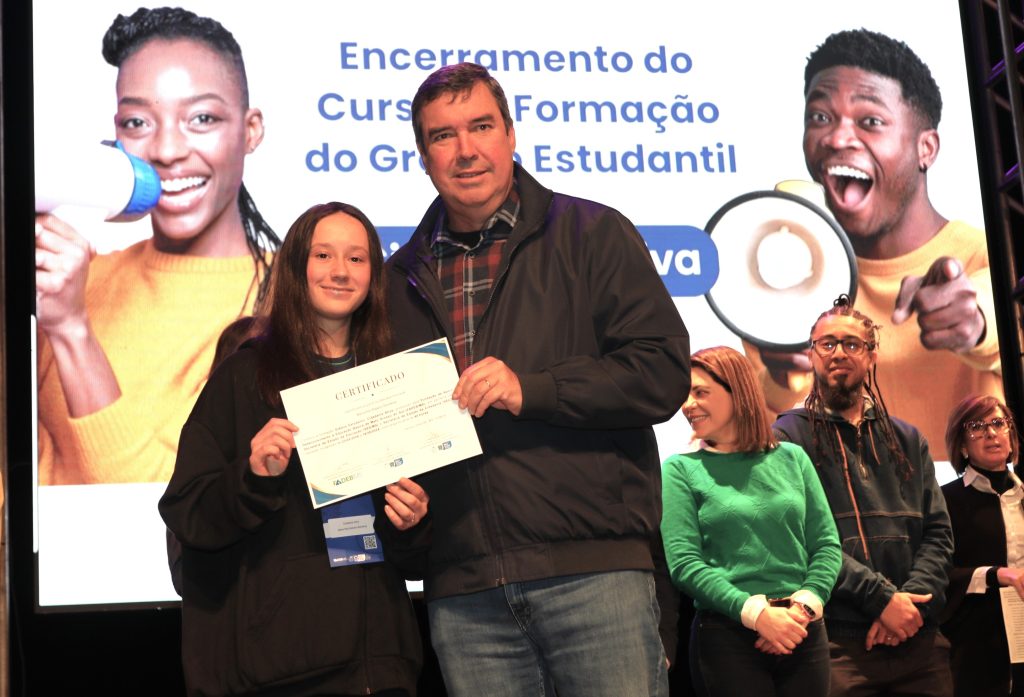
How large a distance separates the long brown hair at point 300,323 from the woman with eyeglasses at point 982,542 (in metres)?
2.64

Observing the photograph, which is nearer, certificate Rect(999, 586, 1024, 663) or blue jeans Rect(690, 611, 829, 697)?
blue jeans Rect(690, 611, 829, 697)

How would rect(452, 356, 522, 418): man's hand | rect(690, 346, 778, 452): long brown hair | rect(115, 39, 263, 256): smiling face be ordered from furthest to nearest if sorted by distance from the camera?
rect(115, 39, 263, 256): smiling face → rect(690, 346, 778, 452): long brown hair → rect(452, 356, 522, 418): man's hand

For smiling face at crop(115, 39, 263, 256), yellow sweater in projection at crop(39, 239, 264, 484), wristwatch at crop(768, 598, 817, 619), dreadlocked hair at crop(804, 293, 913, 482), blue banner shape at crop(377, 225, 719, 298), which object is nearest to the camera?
wristwatch at crop(768, 598, 817, 619)

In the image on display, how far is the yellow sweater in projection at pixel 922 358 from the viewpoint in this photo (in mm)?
4648

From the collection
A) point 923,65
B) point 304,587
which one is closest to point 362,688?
point 304,587

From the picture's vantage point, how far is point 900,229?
477 centimetres

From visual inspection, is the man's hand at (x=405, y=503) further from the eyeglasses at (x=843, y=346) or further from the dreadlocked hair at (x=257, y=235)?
the dreadlocked hair at (x=257, y=235)

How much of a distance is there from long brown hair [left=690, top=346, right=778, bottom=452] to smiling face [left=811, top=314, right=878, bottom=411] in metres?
0.46

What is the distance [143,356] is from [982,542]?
3.00 metres

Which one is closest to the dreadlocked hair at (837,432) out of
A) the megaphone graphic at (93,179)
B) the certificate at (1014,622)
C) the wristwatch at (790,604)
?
the certificate at (1014,622)

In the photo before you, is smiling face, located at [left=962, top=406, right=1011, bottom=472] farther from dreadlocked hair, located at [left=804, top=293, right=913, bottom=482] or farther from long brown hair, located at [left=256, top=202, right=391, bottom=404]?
long brown hair, located at [left=256, top=202, right=391, bottom=404]

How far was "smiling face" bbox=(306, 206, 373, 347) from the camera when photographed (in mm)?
2230

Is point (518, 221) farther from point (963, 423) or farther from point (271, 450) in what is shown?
point (963, 423)

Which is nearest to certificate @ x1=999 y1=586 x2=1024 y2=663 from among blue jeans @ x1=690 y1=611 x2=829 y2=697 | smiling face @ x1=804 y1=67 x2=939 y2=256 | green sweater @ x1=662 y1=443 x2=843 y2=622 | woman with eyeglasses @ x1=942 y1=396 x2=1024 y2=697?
woman with eyeglasses @ x1=942 y1=396 x2=1024 y2=697
